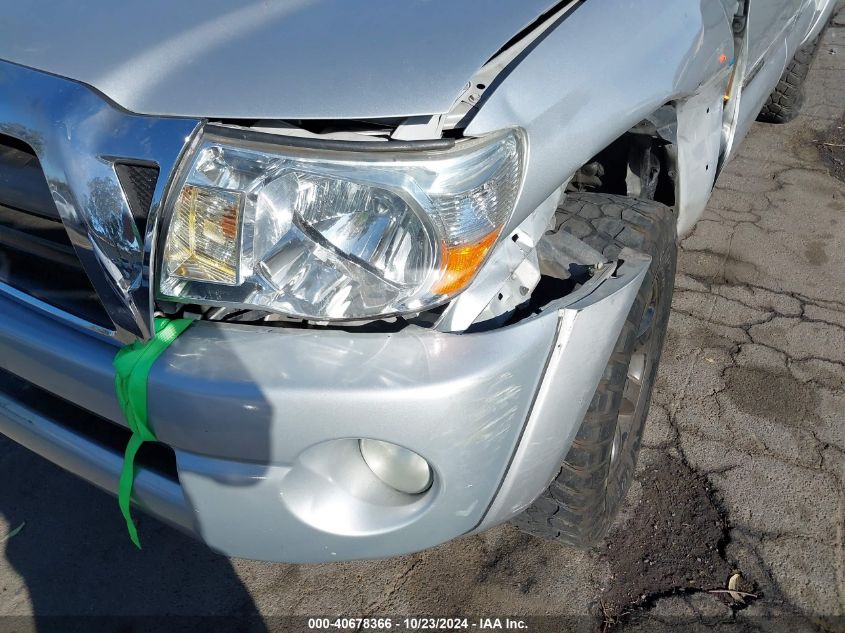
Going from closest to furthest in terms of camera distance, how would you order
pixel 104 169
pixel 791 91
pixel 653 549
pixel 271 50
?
pixel 104 169 → pixel 271 50 → pixel 653 549 → pixel 791 91

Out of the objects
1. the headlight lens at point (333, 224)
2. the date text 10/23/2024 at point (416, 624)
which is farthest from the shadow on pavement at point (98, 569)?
the headlight lens at point (333, 224)

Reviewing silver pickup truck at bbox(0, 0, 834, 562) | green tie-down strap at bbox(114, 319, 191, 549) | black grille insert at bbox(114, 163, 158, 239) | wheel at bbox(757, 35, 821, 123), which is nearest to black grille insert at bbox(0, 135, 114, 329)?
silver pickup truck at bbox(0, 0, 834, 562)

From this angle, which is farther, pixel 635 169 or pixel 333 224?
pixel 635 169

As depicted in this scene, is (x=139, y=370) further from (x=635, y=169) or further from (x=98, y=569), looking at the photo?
(x=635, y=169)

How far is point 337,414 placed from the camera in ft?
4.25

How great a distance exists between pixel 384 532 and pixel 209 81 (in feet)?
2.96

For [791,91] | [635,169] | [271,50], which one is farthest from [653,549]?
[791,91]

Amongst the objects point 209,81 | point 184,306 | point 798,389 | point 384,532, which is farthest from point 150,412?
point 798,389

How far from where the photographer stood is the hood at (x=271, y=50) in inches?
49.8

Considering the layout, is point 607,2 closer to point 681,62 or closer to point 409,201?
point 681,62

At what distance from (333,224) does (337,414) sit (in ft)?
1.09

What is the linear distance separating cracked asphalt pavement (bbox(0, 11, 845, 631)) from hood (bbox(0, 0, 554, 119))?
1343 mm

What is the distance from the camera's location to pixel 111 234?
128 centimetres

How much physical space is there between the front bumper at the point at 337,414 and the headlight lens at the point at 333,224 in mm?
89
